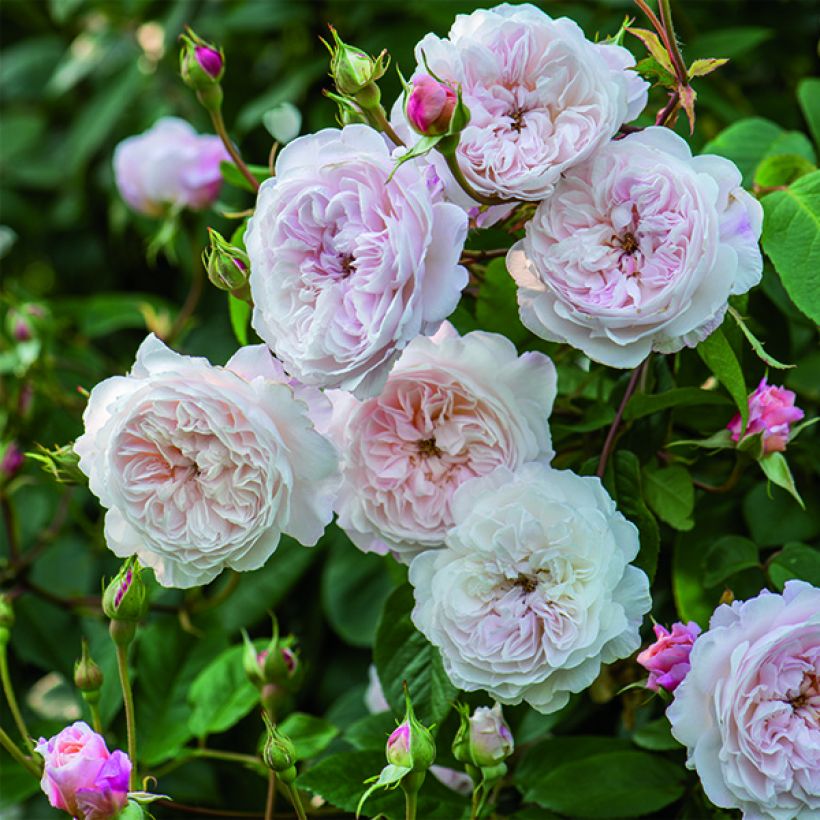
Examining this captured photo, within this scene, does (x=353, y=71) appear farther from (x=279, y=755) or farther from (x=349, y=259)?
(x=279, y=755)

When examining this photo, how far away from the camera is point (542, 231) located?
0.62 metres

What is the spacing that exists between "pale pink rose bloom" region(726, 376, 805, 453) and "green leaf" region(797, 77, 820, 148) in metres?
0.31

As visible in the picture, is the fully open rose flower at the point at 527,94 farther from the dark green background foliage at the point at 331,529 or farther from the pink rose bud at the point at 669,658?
the pink rose bud at the point at 669,658

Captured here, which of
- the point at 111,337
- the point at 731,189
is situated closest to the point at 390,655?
the point at 731,189

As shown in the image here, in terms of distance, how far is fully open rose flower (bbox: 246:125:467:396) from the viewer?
1.91 ft

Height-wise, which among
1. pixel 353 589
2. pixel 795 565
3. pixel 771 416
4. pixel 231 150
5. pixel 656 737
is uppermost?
pixel 231 150

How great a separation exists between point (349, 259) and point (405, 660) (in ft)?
0.88

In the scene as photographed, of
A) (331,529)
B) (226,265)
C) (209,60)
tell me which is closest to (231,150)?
(209,60)

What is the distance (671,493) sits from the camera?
0.72 meters

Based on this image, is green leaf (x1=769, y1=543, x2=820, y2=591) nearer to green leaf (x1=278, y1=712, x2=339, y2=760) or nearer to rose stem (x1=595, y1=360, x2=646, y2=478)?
rose stem (x1=595, y1=360, x2=646, y2=478)

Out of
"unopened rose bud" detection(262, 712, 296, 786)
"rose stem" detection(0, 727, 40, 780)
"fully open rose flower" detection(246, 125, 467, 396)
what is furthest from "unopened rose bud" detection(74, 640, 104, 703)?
"fully open rose flower" detection(246, 125, 467, 396)

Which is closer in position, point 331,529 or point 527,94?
point 527,94

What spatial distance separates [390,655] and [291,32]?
969 mm

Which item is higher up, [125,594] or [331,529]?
[125,594]
